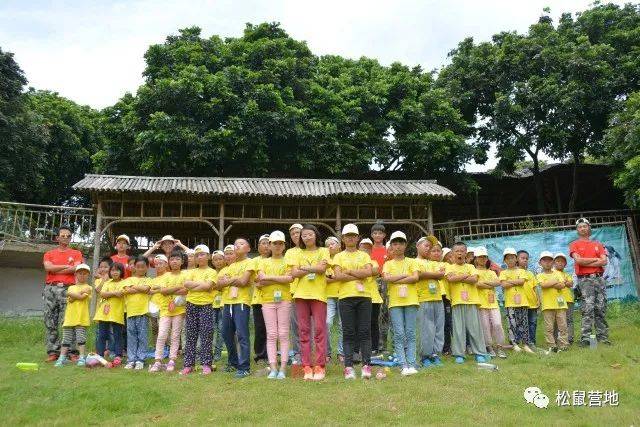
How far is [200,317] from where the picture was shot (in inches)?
269

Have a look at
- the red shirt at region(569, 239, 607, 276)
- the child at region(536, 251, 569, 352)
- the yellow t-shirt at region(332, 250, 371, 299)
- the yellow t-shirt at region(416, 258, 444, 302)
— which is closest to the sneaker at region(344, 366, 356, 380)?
the yellow t-shirt at region(332, 250, 371, 299)

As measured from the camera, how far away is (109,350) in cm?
783

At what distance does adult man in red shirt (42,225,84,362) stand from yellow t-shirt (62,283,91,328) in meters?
0.37

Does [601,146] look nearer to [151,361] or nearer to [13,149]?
[151,361]

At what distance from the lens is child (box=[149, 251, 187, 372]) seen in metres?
7.14

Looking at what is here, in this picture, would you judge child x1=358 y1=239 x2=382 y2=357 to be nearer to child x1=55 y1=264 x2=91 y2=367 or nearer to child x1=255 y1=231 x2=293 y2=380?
child x1=255 y1=231 x2=293 y2=380

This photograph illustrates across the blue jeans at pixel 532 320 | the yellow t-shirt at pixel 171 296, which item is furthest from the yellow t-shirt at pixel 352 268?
the blue jeans at pixel 532 320

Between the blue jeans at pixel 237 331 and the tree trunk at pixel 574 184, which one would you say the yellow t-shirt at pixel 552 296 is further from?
the tree trunk at pixel 574 184

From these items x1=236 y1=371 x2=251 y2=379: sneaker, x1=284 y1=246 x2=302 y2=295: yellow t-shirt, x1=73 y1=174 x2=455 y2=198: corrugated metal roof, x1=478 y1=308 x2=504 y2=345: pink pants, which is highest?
x1=73 y1=174 x2=455 y2=198: corrugated metal roof

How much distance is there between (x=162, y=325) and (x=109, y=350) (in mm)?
1162

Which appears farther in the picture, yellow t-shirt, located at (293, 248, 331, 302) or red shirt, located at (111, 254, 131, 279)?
red shirt, located at (111, 254, 131, 279)

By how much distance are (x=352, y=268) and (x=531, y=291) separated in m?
3.55

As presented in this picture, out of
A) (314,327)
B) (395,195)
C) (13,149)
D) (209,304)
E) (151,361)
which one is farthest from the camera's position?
(13,149)

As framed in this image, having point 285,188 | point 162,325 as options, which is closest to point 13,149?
point 285,188
